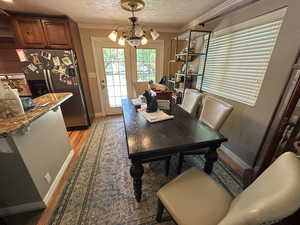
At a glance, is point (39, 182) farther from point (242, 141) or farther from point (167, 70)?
point (167, 70)

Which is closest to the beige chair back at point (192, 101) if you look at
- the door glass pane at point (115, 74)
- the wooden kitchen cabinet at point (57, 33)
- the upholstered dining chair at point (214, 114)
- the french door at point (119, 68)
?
the upholstered dining chair at point (214, 114)

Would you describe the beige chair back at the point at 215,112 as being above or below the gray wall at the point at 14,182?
above

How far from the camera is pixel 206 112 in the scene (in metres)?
1.64

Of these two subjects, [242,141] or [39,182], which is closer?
[39,182]

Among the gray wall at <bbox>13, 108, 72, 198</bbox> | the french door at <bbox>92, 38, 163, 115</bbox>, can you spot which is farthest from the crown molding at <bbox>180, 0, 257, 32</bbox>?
the gray wall at <bbox>13, 108, 72, 198</bbox>

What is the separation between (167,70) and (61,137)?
3.09 m

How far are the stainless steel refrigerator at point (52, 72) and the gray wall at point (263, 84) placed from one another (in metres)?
2.83

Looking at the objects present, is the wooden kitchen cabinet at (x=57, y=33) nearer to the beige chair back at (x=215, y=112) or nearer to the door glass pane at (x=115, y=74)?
the door glass pane at (x=115, y=74)

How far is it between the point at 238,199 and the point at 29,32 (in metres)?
3.76

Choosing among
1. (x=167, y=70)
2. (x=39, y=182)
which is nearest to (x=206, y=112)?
(x=39, y=182)

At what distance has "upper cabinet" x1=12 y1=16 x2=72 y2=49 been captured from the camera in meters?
2.28

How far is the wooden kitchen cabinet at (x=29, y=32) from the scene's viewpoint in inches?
89.0

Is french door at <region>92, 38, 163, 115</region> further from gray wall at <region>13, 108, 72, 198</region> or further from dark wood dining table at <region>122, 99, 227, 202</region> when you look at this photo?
dark wood dining table at <region>122, 99, 227, 202</region>

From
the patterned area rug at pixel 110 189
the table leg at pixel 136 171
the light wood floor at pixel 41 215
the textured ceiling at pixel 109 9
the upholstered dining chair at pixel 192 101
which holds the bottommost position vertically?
the light wood floor at pixel 41 215
